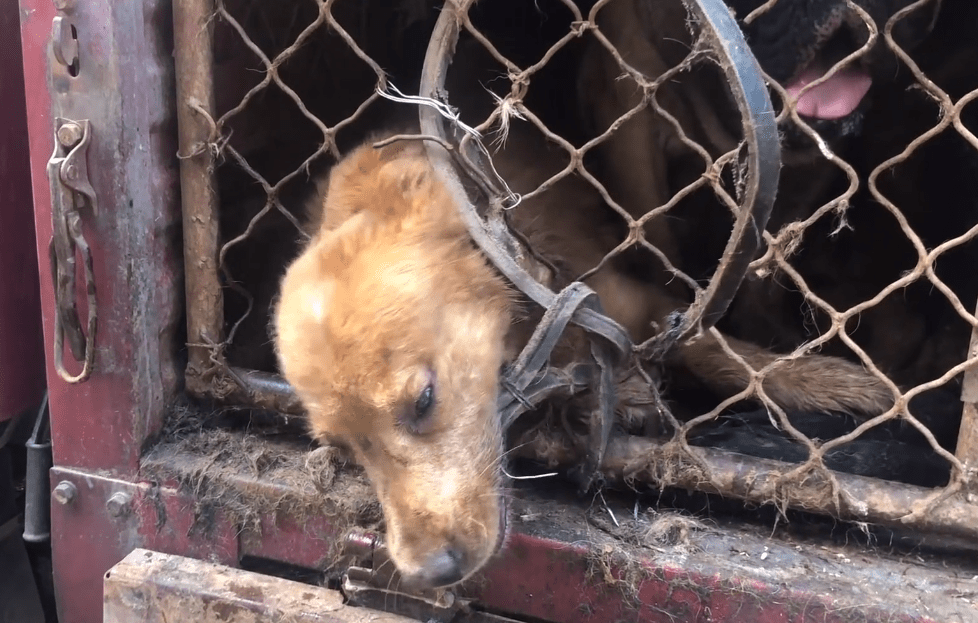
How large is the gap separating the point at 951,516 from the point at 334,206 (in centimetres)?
126

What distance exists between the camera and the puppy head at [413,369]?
1311mm

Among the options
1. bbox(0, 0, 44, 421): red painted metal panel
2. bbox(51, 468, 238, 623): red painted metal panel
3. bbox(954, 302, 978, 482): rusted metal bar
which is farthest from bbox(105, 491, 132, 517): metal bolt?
bbox(954, 302, 978, 482): rusted metal bar

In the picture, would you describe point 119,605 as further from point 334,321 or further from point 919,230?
point 919,230

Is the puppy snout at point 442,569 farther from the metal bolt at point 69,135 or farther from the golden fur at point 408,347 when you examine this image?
the metal bolt at point 69,135

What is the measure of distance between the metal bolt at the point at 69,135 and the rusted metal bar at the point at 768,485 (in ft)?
3.54

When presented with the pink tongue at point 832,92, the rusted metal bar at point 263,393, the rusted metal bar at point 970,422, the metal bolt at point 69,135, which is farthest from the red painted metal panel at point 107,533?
the pink tongue at point 832,92

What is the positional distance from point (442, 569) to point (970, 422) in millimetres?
930

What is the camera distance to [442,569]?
1283mm

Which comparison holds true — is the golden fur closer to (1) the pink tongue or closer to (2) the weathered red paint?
(2) the weathered red paint

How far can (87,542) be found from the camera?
173 centimetres

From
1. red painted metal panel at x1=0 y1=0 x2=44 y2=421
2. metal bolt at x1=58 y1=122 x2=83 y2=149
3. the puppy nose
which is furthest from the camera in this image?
red painted metal panel at x1=0 y1=0 x2=44 y2=421

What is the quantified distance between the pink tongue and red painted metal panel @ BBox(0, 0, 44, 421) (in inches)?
70.0

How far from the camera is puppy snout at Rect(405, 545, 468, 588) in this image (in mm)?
1283

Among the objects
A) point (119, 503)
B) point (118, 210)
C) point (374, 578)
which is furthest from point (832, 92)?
point (119, 503)
